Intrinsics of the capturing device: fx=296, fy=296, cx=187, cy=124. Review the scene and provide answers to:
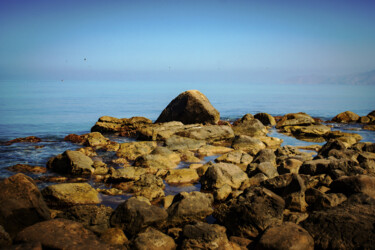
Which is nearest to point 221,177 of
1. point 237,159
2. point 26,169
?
point 237,159

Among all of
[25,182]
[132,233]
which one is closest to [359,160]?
[132,233]

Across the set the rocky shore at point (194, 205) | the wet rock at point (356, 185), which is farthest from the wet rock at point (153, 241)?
the wet rock at point (356, 185)

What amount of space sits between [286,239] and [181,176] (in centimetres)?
530

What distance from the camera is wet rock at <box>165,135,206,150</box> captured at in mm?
15344

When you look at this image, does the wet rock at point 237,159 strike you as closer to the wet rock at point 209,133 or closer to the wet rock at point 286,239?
the wet rock at point 209,133

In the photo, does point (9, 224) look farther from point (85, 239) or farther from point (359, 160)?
point (359, 160)

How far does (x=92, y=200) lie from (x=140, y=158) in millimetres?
3745

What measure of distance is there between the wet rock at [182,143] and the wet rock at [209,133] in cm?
114

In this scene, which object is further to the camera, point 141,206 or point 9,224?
point 141,206

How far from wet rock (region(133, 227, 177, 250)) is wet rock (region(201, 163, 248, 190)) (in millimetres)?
3673

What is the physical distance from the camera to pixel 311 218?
647 cm

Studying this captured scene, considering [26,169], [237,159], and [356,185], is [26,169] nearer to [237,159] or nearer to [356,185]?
[237,159]

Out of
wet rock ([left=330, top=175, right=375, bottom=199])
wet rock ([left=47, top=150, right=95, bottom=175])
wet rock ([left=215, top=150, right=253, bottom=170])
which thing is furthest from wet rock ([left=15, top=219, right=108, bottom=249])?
wet rock ([left=215, top=150, right=253, bottom=170])

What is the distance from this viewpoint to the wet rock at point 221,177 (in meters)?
9.51
